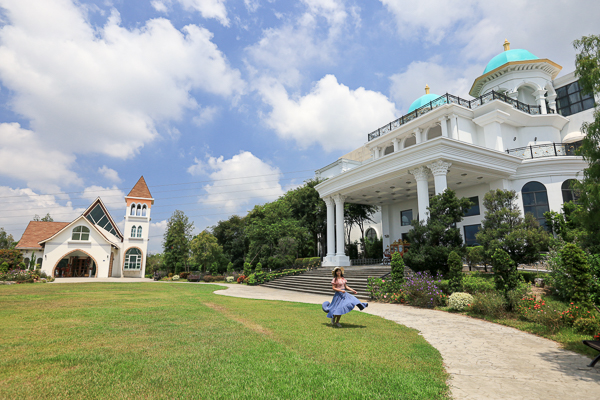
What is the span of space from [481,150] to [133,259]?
129 feet

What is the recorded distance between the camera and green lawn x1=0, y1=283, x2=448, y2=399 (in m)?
3.58

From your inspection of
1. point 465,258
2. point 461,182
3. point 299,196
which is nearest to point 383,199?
point 461,182

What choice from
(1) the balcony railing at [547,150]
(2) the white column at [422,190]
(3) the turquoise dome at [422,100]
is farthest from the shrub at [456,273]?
(3) the turquoise dome at [422,100]

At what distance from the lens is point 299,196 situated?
32.5 m

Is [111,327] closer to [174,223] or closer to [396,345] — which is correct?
[396,345]

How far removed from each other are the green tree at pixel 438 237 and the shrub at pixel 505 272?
13.4ft

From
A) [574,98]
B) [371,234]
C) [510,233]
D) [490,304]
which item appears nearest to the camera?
[490,304]

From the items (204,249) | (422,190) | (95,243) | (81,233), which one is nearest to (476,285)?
(422,190)

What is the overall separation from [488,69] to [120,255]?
43.3 meters

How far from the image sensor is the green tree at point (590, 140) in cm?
504

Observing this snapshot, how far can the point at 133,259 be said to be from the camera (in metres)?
39.2

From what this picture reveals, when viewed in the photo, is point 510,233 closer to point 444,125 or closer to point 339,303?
point 339,303

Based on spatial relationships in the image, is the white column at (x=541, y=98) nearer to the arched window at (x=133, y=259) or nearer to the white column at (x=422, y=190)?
the white column at (x=422, y=190)

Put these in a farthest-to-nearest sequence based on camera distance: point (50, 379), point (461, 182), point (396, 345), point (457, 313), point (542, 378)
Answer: point (461, 182), point (457, 313), point (396, 345), point (542, 378), point (50, 379)
